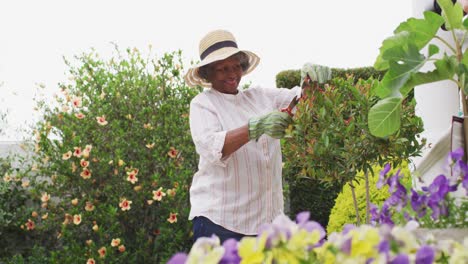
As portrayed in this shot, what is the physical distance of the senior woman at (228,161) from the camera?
279 centimetres

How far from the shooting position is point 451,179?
1.17 m

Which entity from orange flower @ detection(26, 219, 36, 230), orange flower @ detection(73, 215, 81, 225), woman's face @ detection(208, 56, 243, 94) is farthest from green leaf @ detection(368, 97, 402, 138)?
orange flower @ detection(26, 219, 36, 230)

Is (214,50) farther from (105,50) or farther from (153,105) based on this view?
(105,50)

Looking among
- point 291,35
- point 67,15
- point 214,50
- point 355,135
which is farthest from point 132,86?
point 355,135

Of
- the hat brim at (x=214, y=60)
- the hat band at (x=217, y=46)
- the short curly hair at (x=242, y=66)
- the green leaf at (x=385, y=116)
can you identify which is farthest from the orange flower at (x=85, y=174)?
the green leaf at (x=385, y=116)

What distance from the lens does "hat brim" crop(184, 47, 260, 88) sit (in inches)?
115

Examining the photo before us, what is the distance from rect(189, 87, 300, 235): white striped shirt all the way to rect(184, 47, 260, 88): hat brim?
0.17m

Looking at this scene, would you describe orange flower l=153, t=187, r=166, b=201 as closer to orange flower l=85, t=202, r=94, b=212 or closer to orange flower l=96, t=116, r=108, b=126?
orange flower l=85, t=202, r=94, b=212

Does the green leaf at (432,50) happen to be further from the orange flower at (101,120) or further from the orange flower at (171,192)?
the orange flower at (101,120)

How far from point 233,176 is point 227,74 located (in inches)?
20.2

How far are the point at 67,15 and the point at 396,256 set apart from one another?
240 inches

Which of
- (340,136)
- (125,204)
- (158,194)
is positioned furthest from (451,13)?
(125,204)

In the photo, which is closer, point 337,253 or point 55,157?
point 337,253

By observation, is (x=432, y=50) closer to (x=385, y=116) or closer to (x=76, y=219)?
(x=385, y=116)
